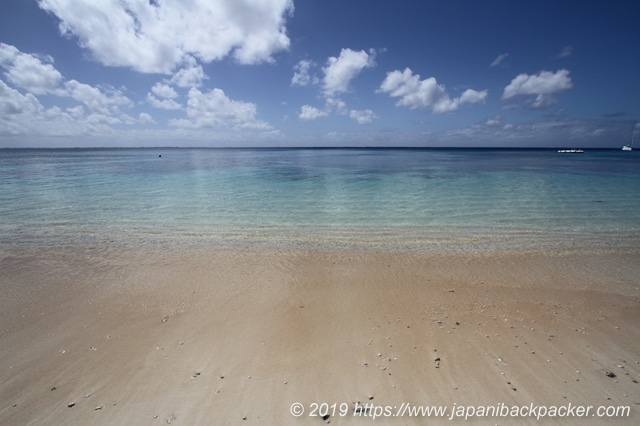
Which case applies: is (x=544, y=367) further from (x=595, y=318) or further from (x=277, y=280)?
(x=277, y=280)

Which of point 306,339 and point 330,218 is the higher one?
point 330,218

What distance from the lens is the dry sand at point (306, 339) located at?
3.68 m

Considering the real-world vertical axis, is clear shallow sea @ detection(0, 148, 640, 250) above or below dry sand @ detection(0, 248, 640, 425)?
above

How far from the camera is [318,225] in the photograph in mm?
12117

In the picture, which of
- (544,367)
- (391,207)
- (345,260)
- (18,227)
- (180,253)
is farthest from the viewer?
(391,207)

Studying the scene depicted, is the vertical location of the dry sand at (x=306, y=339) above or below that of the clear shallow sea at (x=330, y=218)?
below

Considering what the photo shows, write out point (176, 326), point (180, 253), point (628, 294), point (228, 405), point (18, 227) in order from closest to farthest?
point (228, 405) < point (176, 326) < point (628, 294) < point (180, 253) < point (18, 227)

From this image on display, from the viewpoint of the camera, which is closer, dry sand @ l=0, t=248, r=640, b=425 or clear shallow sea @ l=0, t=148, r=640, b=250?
dry sand @ l=0, t=248, r=640, b=425

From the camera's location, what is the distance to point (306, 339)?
15.9ft

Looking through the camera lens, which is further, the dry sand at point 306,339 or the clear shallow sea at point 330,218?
the clear shallow sea at point 330,218

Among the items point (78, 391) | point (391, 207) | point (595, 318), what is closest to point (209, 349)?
point (78, 391)

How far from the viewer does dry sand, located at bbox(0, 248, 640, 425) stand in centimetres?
368

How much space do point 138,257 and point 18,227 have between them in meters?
7.68

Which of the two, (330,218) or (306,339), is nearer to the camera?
(306,339)
